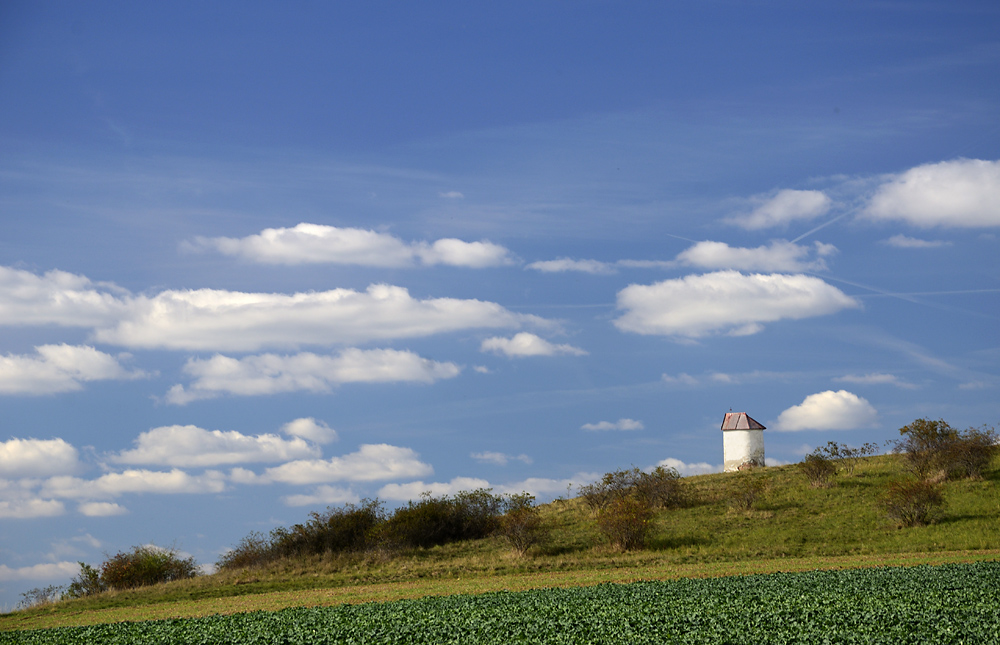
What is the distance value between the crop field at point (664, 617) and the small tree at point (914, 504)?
14815 millimetres

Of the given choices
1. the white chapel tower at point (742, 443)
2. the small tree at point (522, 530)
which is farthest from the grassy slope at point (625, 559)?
the white chapel tower at point (742, 443)

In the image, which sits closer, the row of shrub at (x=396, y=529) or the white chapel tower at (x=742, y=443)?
the row of shrub at (x=396, y=529)

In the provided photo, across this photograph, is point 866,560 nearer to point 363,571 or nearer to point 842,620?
point 842,620

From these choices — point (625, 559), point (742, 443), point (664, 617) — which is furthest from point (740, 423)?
point (664, 617)

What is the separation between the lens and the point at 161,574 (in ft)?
146

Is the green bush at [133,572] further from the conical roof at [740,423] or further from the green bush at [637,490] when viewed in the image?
the conical roof at [740,423]

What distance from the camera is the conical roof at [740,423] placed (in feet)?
241

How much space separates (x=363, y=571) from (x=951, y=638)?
28907 millimetres

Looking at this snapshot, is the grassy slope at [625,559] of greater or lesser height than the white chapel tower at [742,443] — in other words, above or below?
below

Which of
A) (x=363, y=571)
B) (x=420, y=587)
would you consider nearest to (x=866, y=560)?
(x=420, y=587)

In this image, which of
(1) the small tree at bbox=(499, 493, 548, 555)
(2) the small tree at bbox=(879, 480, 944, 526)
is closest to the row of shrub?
(1) the small tree at bbox=(499, 493, 548, 555)

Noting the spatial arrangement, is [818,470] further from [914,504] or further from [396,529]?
[396,529]

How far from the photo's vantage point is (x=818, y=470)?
54500 mm

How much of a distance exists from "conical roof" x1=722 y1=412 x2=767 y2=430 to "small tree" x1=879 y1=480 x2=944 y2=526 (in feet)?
101
